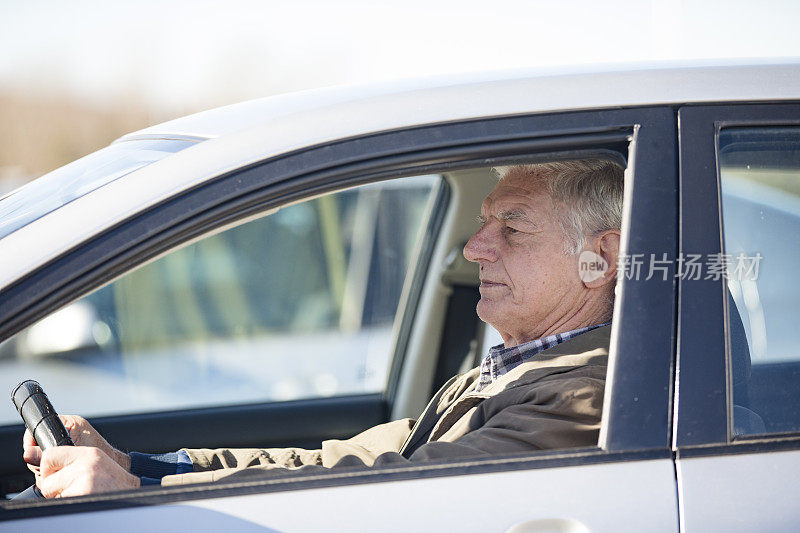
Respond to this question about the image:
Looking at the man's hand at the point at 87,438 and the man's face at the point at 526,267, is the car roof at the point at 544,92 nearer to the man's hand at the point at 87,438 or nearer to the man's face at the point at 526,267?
the man's face at the point at 526,267

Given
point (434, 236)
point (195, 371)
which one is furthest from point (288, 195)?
point (195, 371)

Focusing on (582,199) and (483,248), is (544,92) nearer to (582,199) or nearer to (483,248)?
(582,199)

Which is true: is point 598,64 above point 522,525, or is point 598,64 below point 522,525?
above

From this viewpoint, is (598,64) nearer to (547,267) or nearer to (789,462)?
(547,267)

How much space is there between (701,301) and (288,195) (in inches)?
28.5

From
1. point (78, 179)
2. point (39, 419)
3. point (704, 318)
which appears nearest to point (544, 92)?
point (704, 318)

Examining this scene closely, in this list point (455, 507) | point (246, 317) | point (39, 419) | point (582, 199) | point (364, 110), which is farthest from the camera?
point (246, 317)

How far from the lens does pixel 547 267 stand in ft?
6.32

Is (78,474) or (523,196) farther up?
(523,196)

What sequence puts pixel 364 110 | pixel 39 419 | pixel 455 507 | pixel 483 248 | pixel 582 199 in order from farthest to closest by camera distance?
1. pixel 483 248
2. pixel 582 199
3. pixel 39 419
4. pixel 364 110
5. pixel 455 507

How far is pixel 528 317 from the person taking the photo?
1959 mm

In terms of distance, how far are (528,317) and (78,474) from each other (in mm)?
1103

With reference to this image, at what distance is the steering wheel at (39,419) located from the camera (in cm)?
160

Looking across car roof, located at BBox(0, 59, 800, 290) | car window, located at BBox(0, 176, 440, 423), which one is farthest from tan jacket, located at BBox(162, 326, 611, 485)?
car window, located at BBox(0, 176, 440, 423)
